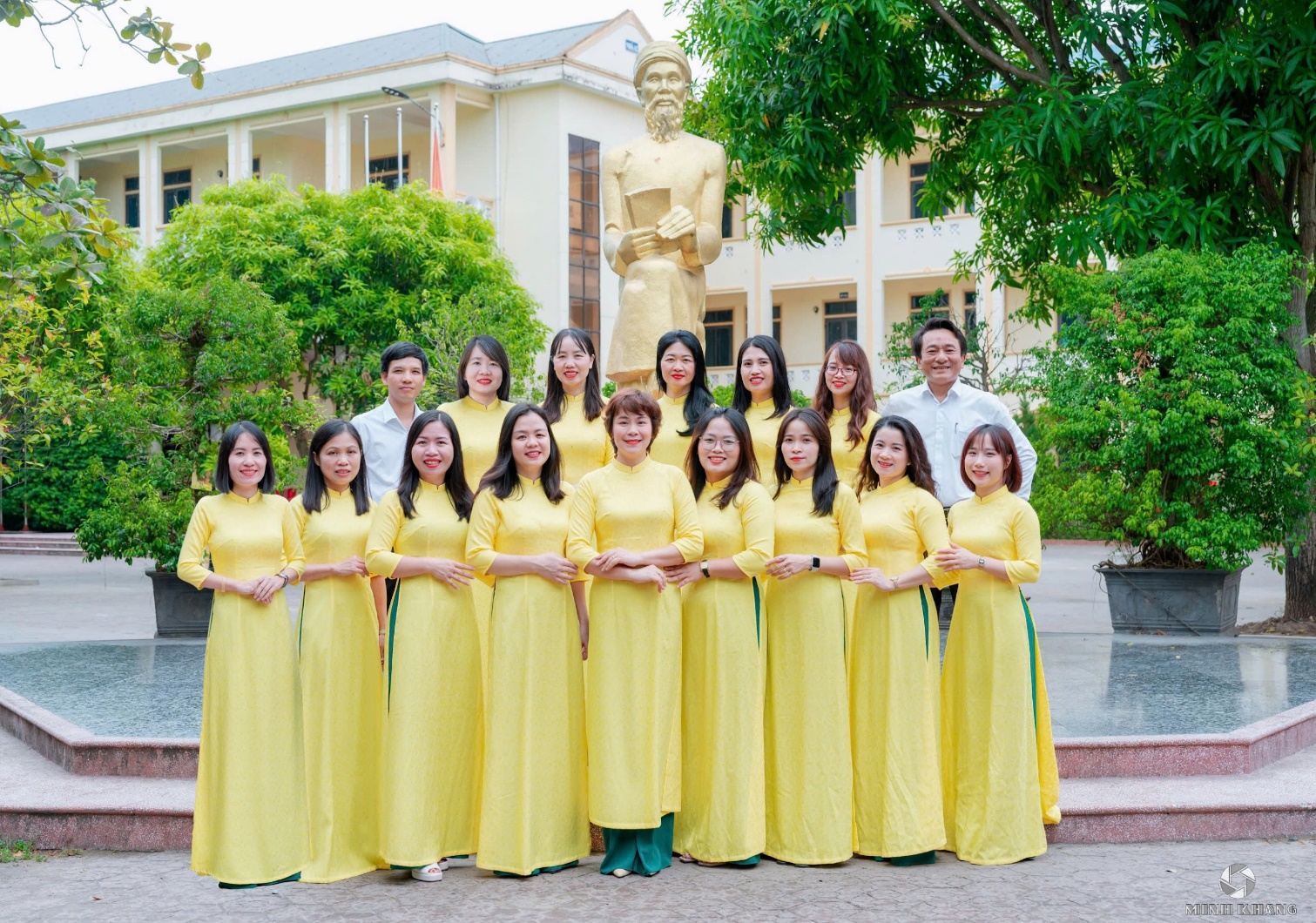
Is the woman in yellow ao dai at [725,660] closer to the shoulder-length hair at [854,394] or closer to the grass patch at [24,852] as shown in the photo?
the shoulder-length hair at [854,394]

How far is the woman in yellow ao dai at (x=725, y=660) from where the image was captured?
464cm

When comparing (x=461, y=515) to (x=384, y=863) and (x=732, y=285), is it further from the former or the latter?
(x=732, y=285)

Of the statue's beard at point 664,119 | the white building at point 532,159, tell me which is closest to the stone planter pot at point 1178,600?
the statue's beard at point 664,119

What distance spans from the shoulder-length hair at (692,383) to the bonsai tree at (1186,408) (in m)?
5.17

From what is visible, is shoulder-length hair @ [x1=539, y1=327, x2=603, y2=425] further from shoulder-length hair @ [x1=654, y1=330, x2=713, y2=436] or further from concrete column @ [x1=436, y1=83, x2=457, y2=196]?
concrete column @ [x1=436, y1=83, x2=457, y2=196]

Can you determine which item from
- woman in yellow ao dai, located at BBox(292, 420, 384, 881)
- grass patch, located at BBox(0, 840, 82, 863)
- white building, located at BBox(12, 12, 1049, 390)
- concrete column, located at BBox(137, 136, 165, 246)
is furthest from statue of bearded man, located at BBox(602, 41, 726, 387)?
concrete column, located at BBox(137, 136, 165, 246)

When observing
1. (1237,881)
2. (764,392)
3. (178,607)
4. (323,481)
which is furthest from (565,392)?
(178,607)

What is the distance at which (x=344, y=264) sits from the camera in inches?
848

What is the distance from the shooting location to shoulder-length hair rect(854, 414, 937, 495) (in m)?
4.87

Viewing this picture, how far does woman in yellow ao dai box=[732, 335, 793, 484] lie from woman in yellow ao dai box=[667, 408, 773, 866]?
0.58 metres

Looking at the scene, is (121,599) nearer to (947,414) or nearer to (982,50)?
(982,50)

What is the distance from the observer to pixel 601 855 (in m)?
4.99

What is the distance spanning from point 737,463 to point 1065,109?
6.23 metres

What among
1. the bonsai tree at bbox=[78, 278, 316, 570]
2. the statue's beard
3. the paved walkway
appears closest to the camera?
the statue's beard
